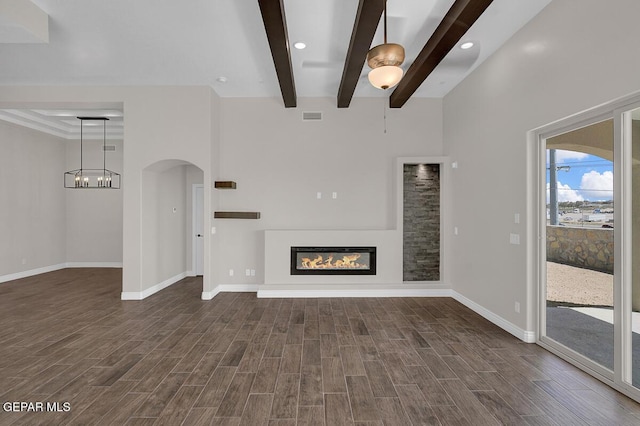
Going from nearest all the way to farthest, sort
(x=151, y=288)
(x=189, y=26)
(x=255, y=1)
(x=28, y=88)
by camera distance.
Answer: (x=255, y=1), (x=189, y=26), (x=28, y=88), (x=151, y=288)

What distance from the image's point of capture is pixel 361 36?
325 centimetres

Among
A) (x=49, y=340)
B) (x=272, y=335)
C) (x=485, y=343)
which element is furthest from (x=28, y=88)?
(x=485, y=343)

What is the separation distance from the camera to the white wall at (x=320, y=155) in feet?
18.8

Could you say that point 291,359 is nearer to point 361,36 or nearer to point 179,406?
point 179,406

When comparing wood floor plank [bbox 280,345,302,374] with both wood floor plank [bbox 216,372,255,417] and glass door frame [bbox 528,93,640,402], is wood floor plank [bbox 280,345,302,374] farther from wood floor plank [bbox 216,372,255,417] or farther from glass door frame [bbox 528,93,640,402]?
glass door frame [bbox 528,93,640,402]

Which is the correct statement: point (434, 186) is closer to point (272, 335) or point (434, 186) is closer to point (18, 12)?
point (272, 335)

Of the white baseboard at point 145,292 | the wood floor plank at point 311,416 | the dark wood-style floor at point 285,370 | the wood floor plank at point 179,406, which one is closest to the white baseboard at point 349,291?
the dark wood-style floor at point 285,370

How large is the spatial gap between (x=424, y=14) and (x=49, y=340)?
5.47 m

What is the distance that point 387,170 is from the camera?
225 inches

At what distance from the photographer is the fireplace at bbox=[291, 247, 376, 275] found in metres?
5.48

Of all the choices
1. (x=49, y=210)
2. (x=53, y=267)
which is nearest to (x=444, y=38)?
(x=49, y=210)

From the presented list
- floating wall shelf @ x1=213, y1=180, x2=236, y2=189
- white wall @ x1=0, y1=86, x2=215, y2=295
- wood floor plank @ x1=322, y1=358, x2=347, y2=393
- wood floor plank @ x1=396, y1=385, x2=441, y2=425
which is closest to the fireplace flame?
floating wall shelf @ x1=213, y1=180, x2=236, y2=189

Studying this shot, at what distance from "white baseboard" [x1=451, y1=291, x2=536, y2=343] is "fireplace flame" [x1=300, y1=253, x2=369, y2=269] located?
1639mm

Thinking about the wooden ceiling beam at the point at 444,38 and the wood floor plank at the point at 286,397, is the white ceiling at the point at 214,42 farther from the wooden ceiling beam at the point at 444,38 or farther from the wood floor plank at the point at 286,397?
the wood floor plank at the point at 286,397
